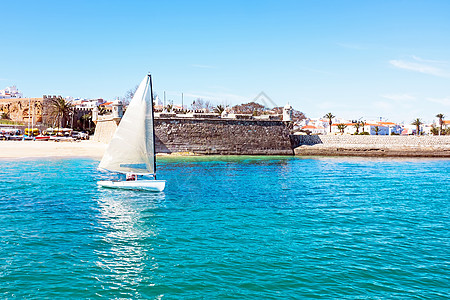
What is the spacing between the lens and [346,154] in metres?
59.0

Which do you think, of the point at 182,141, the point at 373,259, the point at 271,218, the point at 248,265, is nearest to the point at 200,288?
the point at 248,265

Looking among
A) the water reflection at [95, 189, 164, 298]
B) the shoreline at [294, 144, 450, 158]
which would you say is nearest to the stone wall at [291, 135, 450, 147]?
the shoreline at [294, 144, 450, 158]

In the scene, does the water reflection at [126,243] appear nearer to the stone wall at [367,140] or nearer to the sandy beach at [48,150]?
the sandy beach at [48,150]

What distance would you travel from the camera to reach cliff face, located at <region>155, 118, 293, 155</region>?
5347 centimetres

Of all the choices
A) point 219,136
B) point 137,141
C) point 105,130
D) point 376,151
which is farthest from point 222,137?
point 137,141

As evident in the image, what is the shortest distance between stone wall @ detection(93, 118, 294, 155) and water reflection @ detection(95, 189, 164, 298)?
32.1 m

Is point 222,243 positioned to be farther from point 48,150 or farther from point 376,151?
point 376,151

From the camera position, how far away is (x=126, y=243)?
13.1m

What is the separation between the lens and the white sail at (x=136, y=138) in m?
21.9

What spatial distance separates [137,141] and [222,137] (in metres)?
34.3

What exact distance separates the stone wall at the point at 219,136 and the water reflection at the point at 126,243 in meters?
32.1

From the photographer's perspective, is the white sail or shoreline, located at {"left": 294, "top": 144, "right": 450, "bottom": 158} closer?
the white sail

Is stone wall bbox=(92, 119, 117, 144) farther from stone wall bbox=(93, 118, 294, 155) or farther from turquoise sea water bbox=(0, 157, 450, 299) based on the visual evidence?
turquoise sea water bbox=(0, 157, 450, 299)

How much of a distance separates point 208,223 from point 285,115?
46717 mm
